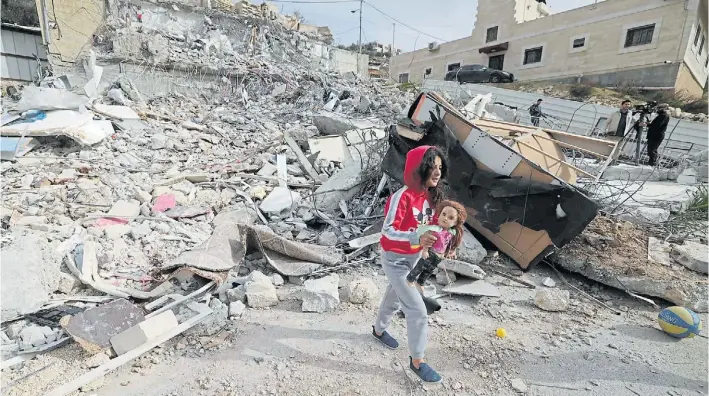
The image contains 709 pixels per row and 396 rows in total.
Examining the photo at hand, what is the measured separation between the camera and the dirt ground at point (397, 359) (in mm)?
2238

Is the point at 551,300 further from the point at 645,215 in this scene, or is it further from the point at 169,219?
the point at 169,219

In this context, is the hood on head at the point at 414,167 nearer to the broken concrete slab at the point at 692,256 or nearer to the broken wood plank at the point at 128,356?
Answer: the broken wood plank at the point at 128,356

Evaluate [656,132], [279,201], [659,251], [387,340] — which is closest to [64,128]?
[279,201]

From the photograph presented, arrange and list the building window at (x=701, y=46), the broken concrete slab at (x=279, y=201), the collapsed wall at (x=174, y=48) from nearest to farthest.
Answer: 1. the broken concrete slab at (x=279, y=201)
2. the collapsed wall at (x=174, y=48)
3. the building window at (x=701, y=46)

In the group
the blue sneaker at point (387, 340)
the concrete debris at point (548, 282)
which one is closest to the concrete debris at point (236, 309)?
the blue sneaker at point (387, 340)

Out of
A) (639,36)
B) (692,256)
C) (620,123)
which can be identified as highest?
(639,36)

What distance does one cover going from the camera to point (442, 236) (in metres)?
2.01

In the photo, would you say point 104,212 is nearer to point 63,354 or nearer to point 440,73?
point 63,354

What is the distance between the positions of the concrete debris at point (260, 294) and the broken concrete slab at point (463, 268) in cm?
168

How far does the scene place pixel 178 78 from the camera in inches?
462

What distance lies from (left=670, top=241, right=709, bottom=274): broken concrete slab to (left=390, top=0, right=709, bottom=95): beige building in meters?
16.6

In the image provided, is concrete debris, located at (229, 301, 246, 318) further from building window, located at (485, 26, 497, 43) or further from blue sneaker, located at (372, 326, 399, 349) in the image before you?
building window, located at (485, 26, 497, 43)

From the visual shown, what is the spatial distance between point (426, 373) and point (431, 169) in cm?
132

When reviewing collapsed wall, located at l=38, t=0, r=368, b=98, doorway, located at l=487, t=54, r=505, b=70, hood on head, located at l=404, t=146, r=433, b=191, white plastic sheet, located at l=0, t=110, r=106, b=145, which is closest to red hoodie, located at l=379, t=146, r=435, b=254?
hood on head, located at l=404, t=146, r=433, b=191
